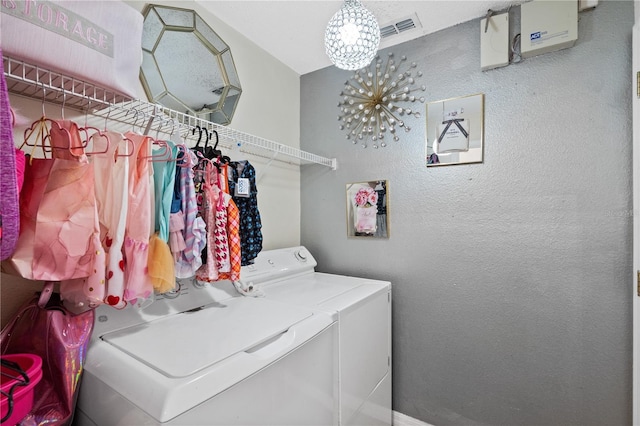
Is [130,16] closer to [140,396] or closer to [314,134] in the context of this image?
[140,396]

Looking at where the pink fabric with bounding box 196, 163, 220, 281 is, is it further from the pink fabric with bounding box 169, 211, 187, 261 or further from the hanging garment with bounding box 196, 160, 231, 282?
the pink fabric with bounding box 169, 211, 187, 261

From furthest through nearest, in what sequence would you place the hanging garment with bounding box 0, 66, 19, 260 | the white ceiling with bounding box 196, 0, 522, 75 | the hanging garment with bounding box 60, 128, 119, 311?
the white ceiling with bounding box 196, 0, 522, 75, the hanging garment with bounding box 60, 128, 119, 311, the hanging garment with bounding box 0, 66, 19, 260

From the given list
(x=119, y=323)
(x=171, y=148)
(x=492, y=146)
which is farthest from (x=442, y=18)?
(x=119, y=323)

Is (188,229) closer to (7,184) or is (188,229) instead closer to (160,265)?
(160,265)

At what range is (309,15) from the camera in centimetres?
170

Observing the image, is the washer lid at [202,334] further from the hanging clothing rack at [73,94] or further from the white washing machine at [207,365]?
the hanging clothing rack at [73,94]

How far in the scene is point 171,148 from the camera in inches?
43.0

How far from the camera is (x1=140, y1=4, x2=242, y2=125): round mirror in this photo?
4.80 ft

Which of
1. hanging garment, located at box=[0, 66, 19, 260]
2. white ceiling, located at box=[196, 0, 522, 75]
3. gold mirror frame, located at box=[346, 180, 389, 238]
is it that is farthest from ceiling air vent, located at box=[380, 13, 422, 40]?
hanging garment, located at box=[0, 66, 19, 260]

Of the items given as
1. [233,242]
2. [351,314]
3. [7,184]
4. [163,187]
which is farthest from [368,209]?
[7,184]

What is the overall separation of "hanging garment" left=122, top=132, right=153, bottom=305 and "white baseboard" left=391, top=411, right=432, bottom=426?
177cm

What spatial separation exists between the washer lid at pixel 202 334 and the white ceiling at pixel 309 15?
5.22ft

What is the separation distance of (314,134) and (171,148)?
136cm

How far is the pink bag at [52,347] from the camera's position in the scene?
2.84ft
